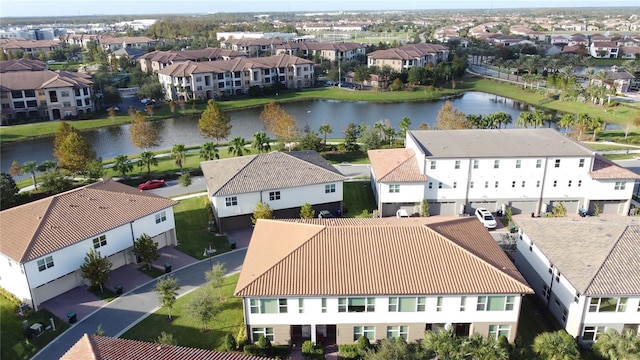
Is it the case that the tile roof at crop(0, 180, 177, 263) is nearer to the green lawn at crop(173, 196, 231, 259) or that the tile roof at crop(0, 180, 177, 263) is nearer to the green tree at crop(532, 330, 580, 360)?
the green lawn at crop(173, 196, 231, 259)

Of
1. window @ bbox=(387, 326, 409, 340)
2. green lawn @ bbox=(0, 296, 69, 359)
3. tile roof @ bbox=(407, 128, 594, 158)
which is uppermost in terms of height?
tile roof @ bbox=(407, 128, 594, 158)

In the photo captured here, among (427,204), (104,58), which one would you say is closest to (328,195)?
(427,204)

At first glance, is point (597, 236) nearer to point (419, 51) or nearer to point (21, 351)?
point (21, 351)

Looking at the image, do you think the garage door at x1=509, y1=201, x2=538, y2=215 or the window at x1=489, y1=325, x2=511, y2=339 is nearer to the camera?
the window at x1=489, y1=325, x2=511, y2=339

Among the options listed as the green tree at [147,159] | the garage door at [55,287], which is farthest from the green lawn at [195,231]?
the green tree at [147,159]

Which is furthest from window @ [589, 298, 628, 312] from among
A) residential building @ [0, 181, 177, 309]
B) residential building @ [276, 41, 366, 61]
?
residential building @ [276, 41, 366, 61]

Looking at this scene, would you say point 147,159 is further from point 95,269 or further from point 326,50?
point 326,50
